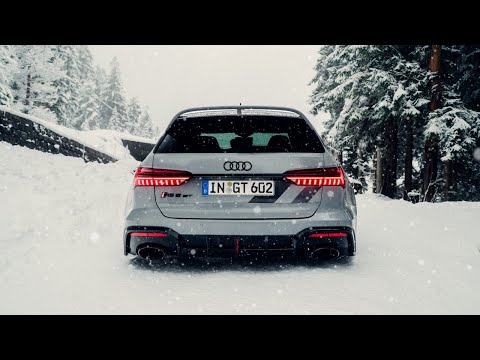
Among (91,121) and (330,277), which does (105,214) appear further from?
(91,121)

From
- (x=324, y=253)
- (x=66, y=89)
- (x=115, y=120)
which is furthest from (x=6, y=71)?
(x=115, y=120)

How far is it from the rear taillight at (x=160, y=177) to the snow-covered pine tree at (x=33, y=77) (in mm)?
34356

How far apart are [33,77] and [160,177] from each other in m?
36.4

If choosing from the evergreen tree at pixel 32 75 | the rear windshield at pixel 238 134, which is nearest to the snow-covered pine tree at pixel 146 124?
the evergreen tree at pixel 32 75

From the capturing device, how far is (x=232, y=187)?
3.69m

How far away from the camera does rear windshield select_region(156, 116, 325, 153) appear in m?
3.92

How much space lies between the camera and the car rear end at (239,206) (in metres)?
3.66

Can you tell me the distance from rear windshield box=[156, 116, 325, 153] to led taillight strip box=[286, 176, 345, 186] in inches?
11.5

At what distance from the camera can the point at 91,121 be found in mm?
57875

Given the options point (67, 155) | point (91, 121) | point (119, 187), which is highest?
point (91, 121)

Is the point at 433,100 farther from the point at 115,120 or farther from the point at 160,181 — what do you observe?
the point at 115,120
